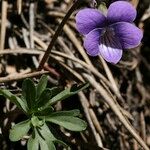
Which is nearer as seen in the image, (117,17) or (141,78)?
(117,17)

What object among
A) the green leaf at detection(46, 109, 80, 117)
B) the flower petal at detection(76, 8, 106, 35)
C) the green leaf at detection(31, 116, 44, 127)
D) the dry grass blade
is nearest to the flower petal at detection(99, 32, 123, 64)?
the flower petal at detection(76, 8, 106, 35)

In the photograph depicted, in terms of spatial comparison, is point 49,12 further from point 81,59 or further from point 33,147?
point 33,147

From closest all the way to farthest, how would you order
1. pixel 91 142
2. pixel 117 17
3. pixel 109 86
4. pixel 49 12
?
1. pixel 117 17
2. pixel 91 142
3. pixel 109 86
4. pixel 49 12

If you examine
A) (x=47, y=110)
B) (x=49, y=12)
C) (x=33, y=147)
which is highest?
(x=49, y=12)

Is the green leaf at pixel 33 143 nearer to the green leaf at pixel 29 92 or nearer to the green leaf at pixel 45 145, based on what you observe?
the green leaf at pixel 45 145

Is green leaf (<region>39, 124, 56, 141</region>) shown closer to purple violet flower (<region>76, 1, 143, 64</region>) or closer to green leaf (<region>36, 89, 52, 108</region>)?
green leaf (<region>36, 89, 52, 108</region>)

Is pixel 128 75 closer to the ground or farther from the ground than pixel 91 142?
farther from the ground

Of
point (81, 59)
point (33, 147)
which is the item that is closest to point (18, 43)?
point (81, 59)

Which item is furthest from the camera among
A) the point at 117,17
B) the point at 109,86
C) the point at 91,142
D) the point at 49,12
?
the point at 49,12
